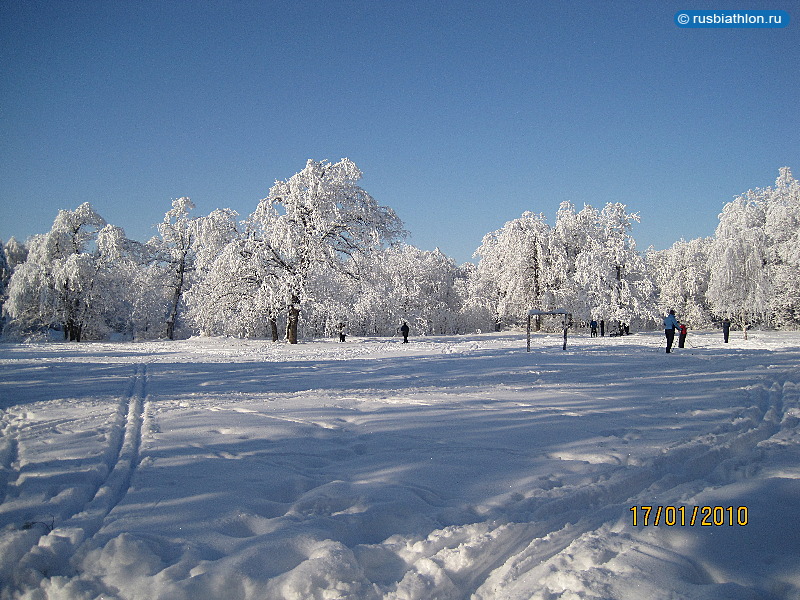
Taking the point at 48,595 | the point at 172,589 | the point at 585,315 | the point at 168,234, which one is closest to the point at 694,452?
the point at 172,589

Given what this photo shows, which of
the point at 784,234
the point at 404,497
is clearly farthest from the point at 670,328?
the point at 784,234

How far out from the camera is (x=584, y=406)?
734cm

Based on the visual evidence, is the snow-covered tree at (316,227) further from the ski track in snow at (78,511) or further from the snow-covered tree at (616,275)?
the snow-covered tree at (616,275)

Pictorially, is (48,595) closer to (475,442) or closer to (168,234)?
(475,442)

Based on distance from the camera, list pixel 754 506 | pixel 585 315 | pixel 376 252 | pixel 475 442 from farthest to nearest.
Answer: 1. pixel 585 315
2. pixel 376 252
3. pixel 475 442
4. pixel 754 506

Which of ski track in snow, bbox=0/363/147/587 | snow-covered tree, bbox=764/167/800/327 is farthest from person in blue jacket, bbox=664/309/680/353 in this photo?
snow-covered tree, bbox=764/167/800/327

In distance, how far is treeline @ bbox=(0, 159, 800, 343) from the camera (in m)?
24.0

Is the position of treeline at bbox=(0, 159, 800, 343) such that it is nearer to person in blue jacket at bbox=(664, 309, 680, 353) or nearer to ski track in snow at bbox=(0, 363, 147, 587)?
person in blue jacket at bbox=(664, 309, 680, 353)

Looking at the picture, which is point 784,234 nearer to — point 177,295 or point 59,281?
point 177,295

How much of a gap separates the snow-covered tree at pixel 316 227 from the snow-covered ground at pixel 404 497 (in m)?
15.4

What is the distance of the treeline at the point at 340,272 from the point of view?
78.7ft

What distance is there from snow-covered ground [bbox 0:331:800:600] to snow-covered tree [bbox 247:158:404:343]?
1537cm

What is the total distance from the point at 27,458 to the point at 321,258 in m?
18.6
